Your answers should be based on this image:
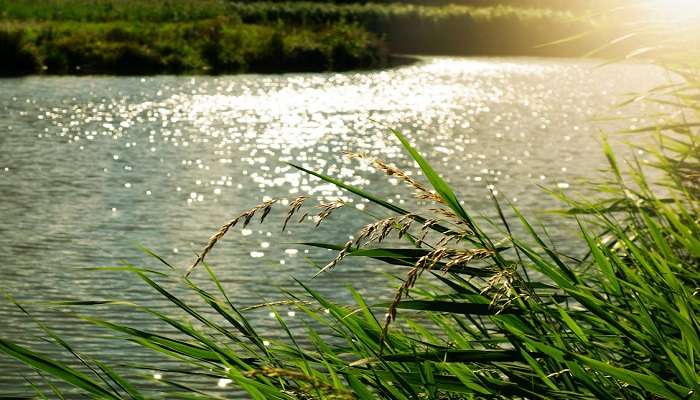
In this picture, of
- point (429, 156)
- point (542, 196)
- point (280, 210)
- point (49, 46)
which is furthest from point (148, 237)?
point (49, 46)

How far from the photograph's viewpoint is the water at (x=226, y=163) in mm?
8219

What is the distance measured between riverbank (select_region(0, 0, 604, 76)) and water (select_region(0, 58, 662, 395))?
204 centimetres

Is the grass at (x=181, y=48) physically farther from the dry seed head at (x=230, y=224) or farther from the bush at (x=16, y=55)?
the dry seed head at (x=230, y=224)

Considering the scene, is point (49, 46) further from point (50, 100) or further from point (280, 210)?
point (280, 210)

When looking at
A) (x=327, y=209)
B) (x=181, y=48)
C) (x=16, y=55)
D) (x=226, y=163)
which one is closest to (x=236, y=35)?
(x=181, y=48)

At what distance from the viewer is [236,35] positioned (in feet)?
107

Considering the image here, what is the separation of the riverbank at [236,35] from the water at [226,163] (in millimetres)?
2041

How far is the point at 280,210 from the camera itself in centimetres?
1172

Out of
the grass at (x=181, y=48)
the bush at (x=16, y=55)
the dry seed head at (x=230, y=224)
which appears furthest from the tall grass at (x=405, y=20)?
the dry seed head at (x=230, y=224)

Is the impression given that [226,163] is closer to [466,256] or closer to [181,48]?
[466,256]

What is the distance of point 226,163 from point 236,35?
1824 centimetres

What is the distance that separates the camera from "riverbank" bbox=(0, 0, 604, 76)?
2888 centimetres

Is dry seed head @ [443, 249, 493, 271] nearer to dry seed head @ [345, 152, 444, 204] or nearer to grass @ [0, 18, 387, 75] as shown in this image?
dry seed head @ [345, 152, 444, 204]

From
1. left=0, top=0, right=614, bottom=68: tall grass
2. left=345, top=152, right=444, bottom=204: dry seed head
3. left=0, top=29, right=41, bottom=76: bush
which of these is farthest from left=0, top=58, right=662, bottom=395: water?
left=0, top=0, right=614, bottom=68: tall grass
